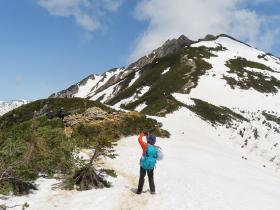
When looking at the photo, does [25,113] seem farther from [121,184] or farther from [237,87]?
[237,87]

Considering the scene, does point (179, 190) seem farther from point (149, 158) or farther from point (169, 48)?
point (169, 48)

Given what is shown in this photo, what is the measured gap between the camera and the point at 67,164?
17.8m

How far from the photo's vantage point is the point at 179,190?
1609 centimetres

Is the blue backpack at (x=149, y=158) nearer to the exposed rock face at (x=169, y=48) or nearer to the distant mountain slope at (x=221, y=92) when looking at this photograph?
the distant mountain slope at (x=221, y=92)

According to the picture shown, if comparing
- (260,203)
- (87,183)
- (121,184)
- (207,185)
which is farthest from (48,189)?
(260,203)

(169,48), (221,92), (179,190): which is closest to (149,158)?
(179,190)

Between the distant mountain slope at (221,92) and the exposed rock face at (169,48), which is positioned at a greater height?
the exposed rock face at (169,48)

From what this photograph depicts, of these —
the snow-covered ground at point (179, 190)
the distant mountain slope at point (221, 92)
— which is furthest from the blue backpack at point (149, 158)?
the distant mountain slope at point (221, 92)

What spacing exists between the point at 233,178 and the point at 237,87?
5888 cm

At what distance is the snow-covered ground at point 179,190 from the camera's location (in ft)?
46.8

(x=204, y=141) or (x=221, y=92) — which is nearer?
(x=204, y=141)

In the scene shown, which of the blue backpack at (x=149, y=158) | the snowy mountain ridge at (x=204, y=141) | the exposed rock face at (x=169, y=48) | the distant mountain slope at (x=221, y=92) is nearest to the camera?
the snowy mountain ridge at (x=204, y=141)

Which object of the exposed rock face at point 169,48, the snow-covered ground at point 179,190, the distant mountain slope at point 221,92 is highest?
Answer: the exposed rock face at point 169,48

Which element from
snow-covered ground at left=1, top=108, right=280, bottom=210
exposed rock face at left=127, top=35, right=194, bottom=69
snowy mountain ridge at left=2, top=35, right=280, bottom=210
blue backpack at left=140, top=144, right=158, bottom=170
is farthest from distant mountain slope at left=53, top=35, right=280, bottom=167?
exposed rock face at left=127, top=35, right=194, bottom=69
